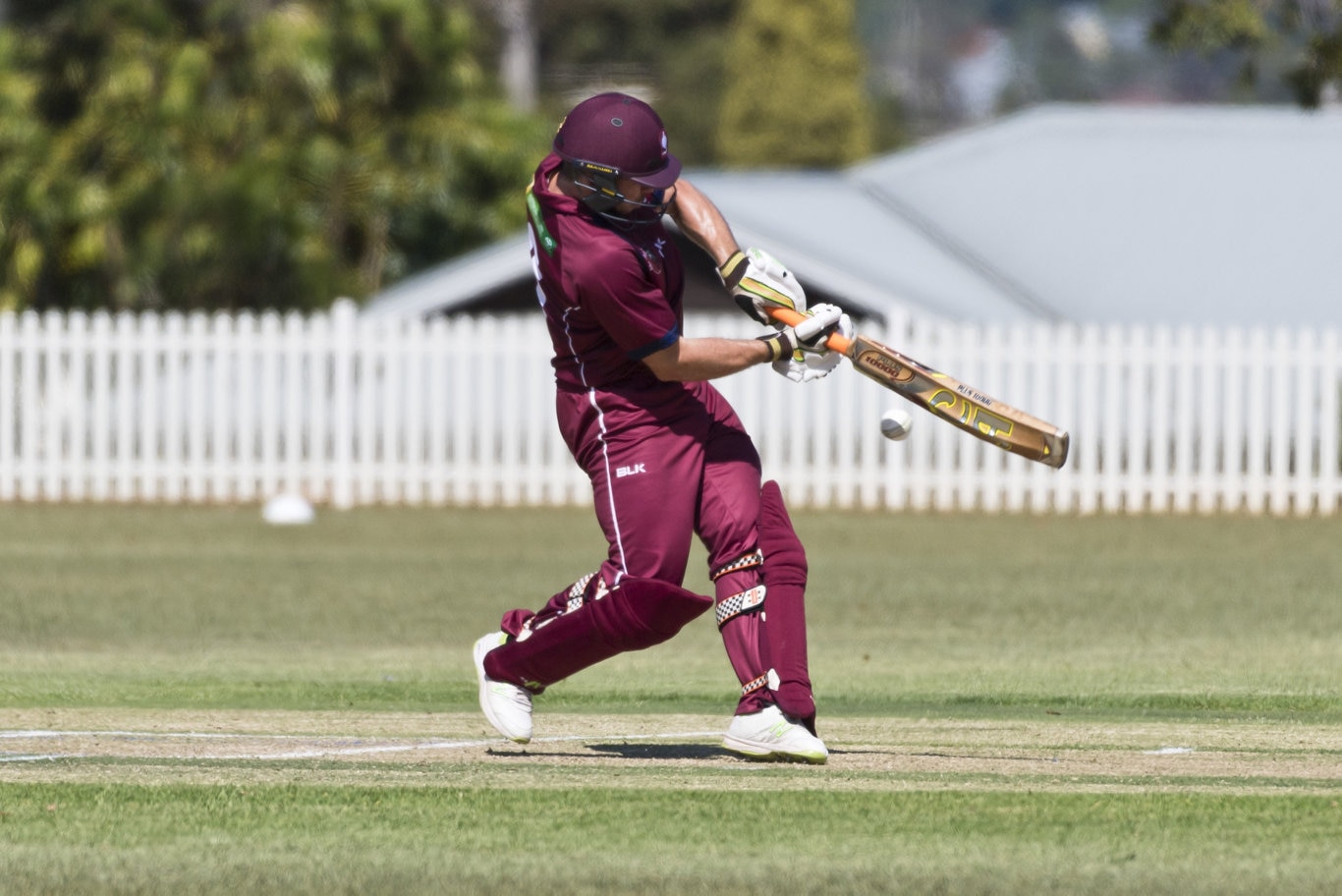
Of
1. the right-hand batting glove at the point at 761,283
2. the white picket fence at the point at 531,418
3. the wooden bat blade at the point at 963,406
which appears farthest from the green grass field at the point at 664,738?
the white picket fence at the point at 531,418

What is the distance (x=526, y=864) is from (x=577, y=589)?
72.4 inches

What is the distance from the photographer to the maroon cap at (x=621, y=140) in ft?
21.9

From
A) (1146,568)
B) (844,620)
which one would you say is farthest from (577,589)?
(1146,568)

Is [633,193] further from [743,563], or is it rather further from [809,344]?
[743,563]

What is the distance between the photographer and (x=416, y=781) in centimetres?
653

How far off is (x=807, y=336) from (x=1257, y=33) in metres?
12.0

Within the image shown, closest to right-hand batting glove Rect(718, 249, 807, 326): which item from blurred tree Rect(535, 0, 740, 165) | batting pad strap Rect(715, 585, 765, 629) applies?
batting pad strap Rect(715, 585, 765, 629)

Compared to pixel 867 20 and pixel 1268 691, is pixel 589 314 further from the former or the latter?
pixel 867 20

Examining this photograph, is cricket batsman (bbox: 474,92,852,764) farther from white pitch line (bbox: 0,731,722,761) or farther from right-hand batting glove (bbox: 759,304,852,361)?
white pitch line (bbox: 0,731,722,761)

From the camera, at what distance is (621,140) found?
6.68 m

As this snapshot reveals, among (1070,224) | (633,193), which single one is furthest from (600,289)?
(1070,224)

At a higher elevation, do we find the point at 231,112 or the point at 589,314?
the point at 231,112

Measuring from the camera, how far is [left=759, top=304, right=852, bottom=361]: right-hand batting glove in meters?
6.83

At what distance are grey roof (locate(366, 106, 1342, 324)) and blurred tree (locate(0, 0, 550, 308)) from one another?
8.07ft
